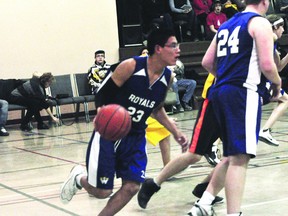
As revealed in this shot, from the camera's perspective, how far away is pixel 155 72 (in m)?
5.11

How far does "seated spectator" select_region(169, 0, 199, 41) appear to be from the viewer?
16844 millimetres

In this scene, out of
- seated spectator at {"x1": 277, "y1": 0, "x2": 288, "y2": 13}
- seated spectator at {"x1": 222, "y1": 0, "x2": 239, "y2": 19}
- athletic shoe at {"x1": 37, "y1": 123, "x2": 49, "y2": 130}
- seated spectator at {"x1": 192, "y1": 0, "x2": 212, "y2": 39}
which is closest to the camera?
athletic shoe at {"x1": 37, "y1": 123, "x2": 49, "y2": 130}

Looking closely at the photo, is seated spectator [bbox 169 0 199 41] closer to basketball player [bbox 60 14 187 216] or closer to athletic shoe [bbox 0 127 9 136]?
athletic shoe [bbox 0 127 9 136]

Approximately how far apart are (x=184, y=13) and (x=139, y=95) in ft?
39.9

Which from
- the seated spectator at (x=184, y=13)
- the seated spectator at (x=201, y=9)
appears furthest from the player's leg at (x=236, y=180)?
the seated spectator at (x=201, y=9)

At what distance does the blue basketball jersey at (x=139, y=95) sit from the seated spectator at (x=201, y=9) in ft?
42.2

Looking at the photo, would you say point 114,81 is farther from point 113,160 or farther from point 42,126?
point 42,126

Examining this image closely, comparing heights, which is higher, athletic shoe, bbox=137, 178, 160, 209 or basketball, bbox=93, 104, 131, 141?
basketball, bbox=93, 104, 131, 141

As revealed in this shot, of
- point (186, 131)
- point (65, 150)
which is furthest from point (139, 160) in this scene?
point (186, 131)

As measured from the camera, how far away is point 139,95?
502 centimetres

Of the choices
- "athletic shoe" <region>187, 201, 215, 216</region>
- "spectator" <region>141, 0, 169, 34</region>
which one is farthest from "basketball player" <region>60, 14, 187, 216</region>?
"spectator" <region>141, 0, 169, 34</region>

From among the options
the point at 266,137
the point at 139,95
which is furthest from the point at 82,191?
the point at 266,137

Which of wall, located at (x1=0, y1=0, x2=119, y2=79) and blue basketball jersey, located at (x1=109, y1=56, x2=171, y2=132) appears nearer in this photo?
blue basketball jersey, located at (x1=109, y1=56, x2=171, y2=132)

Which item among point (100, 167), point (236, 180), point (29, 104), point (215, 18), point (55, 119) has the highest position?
point (215, 18)
